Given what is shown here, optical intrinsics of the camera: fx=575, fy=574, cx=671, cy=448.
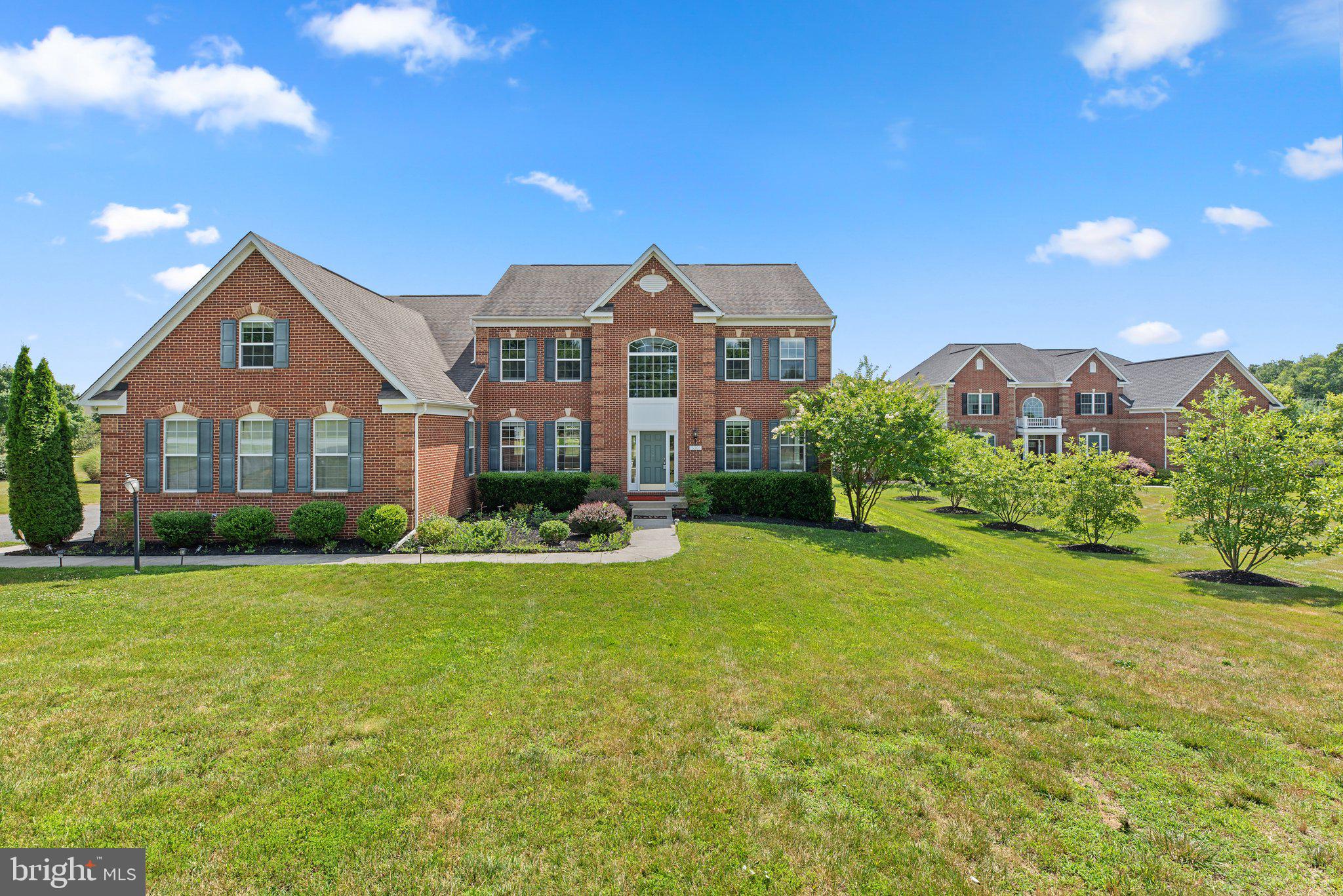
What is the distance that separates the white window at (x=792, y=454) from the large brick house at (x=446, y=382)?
0.07 metres

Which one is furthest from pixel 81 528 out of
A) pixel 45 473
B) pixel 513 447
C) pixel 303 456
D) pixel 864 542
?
pixel 864 542

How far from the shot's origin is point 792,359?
23.3m

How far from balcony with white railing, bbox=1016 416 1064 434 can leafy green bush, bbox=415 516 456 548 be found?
43.9 m

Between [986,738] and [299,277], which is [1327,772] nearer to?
[986,738]

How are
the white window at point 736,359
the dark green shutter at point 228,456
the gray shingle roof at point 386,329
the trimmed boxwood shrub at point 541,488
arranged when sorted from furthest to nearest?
the white window at point 736,359 < the trimmed boxwood shrub at point 541,488 < the gray shingle roof at point 386,329 < the dark green shutter at point 228,456

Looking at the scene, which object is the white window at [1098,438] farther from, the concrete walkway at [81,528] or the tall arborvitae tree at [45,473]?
the concrete walkway at [81,528]

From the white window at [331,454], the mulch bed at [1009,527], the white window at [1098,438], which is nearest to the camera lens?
the white window at [331,454]

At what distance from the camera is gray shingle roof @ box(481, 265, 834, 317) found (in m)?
23.3

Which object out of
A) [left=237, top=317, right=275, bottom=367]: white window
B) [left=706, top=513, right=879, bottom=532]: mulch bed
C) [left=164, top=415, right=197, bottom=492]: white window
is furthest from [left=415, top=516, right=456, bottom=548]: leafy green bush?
[left=706, top=513, right=879, bottom=532]: mulch bed

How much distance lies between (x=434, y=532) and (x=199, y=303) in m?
10.1

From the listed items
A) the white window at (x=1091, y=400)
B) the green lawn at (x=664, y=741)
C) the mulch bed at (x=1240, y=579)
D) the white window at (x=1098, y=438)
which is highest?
the white window at (x=1091, y=400)

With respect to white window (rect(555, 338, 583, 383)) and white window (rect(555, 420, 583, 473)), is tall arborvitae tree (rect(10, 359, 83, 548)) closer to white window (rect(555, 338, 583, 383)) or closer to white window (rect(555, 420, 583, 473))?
white window (rect(555, 420, 583, 473))

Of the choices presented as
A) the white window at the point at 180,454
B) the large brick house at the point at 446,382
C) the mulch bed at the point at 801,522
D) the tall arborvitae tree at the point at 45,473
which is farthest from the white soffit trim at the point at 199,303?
the mulch bed at the point at 801,522

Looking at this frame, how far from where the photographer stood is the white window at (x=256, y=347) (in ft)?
56.1
